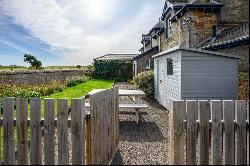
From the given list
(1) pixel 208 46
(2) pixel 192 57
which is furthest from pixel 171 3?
(2) pixel 192 57

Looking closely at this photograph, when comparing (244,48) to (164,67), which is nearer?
(244,48)

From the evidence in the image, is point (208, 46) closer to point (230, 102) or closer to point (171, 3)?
point (171, 3)

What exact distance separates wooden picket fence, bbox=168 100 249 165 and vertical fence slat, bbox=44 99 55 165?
6.26ft

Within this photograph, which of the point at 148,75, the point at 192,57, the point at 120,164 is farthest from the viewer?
the point at 148,75

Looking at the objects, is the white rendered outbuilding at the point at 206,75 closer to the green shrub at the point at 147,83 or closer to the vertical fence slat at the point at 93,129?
the vertical fence slat at the point at 93,129

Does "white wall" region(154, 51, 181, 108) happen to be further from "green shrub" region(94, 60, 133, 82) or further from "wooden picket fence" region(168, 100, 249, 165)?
"green shrub" region(94, 60, 133, 82)

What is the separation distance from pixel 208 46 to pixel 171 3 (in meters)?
8.44

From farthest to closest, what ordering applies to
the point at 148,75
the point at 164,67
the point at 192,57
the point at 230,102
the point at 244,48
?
1. the point at 148,75
2. the point at 164,67
3. the point at 244,48
4. the point at 192,57
5. the point at 230,102

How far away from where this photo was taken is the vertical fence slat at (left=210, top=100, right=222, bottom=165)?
4.18 meters

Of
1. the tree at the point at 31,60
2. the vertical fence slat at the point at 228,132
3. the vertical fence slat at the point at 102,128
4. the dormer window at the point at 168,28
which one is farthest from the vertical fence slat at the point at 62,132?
the tree at the point at 31,60

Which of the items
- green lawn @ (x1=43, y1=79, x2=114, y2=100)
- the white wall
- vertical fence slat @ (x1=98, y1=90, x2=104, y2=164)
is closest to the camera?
vertical fence slat @ (x1=98, y1=90, x2=104, y2=164)

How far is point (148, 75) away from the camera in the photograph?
2016 cm

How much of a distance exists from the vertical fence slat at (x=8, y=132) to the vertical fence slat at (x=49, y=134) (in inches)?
23.8

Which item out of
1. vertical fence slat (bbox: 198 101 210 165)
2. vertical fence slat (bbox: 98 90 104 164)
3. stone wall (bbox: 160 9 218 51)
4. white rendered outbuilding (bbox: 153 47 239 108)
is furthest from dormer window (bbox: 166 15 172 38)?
Answer: vertical fence slat (bbox: 198 101 210 165)
